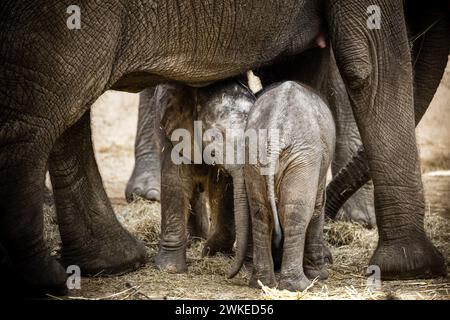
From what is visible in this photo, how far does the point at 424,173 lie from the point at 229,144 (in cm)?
419

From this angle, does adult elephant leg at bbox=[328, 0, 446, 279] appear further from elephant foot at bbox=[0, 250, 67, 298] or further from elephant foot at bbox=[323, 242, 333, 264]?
elephant foot at bbox=[0, 250, 67, 298]

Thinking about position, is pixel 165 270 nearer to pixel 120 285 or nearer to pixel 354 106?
pixel 120 285

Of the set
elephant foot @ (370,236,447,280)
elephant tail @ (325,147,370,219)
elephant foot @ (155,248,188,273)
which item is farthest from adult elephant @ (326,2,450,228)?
elephant foot @ (155,248,188,273)

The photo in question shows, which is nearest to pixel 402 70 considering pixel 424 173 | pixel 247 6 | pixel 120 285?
pixel 247 6

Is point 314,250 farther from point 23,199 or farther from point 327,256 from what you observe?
point 23,199

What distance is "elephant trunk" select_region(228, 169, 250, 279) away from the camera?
449 cm

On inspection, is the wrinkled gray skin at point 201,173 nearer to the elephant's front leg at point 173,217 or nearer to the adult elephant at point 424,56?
the elephant's front leg at point 173,217

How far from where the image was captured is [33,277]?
13.4 ft

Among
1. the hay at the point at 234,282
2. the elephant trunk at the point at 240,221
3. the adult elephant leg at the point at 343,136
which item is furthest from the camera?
the adult elephant leg at the point at 343,136

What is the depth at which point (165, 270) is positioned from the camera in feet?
16.5

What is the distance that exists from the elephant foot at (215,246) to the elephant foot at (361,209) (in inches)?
58.9

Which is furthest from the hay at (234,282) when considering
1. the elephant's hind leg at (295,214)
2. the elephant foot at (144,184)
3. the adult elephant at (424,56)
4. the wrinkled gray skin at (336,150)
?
the elephant foot at (144,184)

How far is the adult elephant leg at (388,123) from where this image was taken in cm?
488

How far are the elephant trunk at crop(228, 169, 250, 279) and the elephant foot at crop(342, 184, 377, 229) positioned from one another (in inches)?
88.9
